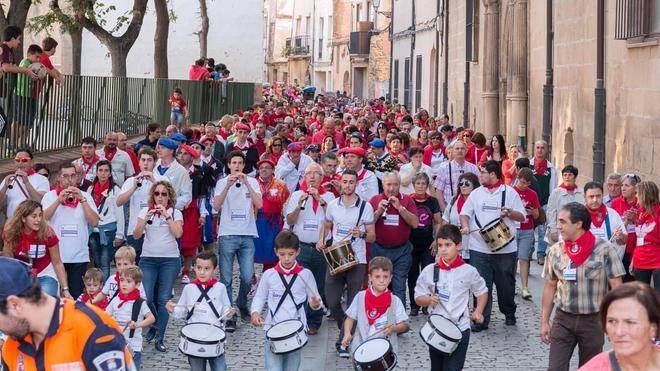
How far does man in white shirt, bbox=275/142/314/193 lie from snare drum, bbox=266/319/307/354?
6.24m

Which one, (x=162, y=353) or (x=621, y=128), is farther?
(x=621, y=128)

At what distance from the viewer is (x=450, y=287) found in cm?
939

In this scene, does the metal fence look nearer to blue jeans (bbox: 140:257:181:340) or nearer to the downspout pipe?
blue jeans (bbox: 140:257:181:340)

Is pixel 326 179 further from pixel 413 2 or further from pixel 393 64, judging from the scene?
pixel 393 64

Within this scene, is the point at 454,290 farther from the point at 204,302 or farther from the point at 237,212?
the point at 237,212

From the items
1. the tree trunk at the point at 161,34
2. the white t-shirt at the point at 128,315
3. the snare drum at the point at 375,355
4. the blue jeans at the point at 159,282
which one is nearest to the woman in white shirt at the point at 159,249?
the blue jeans at the point at 159,282

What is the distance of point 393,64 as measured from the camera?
173ft

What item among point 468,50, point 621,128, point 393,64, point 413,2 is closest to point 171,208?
point 621,128

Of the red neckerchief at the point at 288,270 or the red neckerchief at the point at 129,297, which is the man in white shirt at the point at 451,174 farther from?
the red neckerchief at the point at 129,297

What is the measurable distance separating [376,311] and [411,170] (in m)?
5.51

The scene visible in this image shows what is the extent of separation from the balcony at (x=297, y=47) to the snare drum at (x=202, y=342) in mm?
70109

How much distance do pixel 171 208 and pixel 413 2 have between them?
34.9 metres

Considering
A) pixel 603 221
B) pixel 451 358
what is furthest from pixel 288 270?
pixel 603 221

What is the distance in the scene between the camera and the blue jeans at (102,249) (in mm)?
12859
